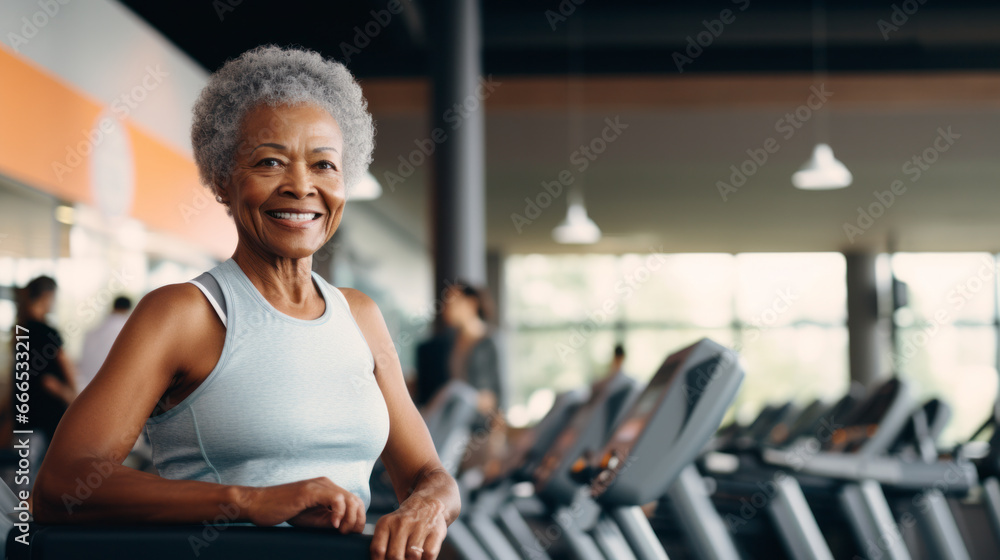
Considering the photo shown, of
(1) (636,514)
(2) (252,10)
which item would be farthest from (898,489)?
(2) (252,10)

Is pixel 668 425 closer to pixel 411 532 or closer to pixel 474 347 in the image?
pixel 411 532

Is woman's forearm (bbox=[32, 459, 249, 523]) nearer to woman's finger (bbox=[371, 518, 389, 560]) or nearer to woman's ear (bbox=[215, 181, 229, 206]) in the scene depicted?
woman's finger (bbox=[371, 518, 389, 560])

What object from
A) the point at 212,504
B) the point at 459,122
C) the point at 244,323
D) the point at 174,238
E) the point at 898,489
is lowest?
the point at 898,489

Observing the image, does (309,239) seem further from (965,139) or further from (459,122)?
(965,139)

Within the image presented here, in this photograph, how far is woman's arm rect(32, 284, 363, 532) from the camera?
2.58 feet

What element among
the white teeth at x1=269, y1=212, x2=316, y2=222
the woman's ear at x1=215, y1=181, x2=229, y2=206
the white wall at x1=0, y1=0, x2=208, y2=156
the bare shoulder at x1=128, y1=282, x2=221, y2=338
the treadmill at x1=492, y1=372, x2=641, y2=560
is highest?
the white wall at x1=0, y1=0, x2=208, y2=156


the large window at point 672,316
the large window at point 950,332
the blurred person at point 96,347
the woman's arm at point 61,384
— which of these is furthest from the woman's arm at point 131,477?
the large window at point 950,332

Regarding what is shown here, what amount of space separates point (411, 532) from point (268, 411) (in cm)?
18

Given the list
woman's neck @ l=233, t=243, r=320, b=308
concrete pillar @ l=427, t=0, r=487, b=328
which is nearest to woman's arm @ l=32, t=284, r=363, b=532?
woman's neck @ l=233, t=243, r=320, b=308

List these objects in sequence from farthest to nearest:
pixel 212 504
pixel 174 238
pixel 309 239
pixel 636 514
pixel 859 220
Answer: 1. pixel 859 220
2. pixel 174 238
3. pixel 636 514
4. pixel 309 239
5. pixel 212 504

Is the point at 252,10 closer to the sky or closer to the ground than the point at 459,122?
closer to the sky

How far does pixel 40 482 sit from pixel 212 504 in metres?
0.15

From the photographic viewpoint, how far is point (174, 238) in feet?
17.7

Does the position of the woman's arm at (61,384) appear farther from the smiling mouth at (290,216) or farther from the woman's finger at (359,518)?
the woman's finger at (359,518)
